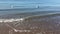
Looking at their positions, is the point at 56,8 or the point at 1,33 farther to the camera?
the point at 56,8

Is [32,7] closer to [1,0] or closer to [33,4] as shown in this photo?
[33,4]

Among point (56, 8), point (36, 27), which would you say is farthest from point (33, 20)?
point (56, 8)

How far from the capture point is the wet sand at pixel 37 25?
594 millimetres

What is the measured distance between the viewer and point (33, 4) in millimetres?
741

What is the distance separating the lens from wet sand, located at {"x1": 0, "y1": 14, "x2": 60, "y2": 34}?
59 centimetres

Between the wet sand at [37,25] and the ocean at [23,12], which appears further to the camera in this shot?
the ocean at [23,12]

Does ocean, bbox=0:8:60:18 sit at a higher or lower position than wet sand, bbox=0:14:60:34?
higher

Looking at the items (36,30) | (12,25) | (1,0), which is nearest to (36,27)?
(36,30)

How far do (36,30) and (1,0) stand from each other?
1.12 feet

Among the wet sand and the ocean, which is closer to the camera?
the wet sand

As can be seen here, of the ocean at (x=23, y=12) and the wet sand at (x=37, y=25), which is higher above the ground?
the ocean at (x=23, y=12)

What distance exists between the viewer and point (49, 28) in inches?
24.7

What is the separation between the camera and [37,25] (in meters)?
0.65

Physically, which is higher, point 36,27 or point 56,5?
point 56,5
